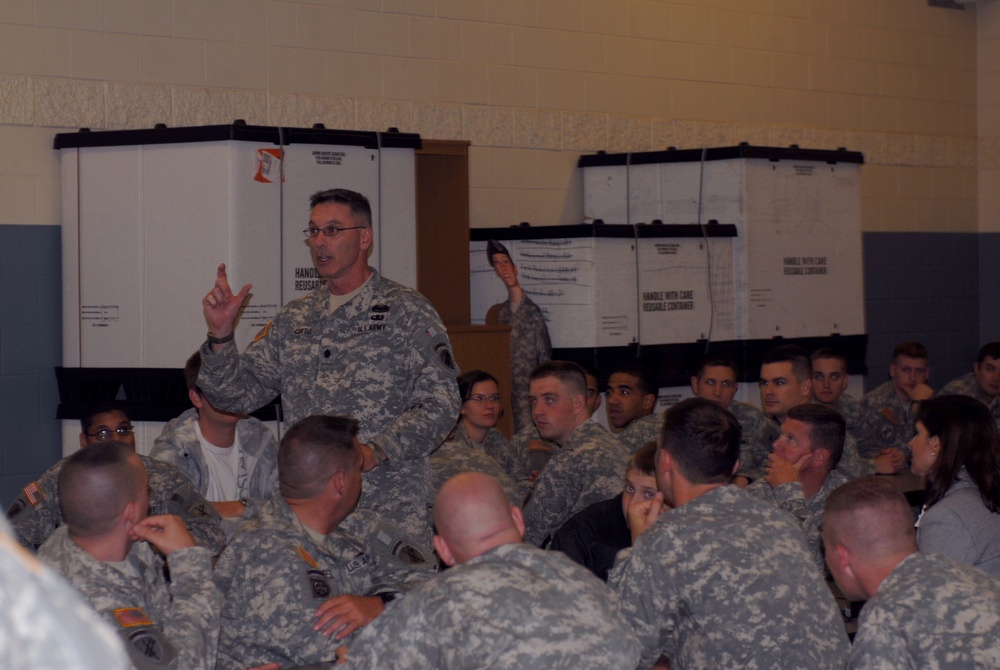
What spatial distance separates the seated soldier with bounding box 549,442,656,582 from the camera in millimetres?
3607

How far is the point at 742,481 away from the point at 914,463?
811mm

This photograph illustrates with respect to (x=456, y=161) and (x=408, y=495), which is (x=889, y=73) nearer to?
(x=456, y=161)

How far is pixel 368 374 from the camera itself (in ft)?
11.8

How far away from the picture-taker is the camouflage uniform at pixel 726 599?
2465mm

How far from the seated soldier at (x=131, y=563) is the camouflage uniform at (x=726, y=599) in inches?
35.0

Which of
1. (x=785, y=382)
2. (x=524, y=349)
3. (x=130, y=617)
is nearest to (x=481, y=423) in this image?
(x=524, y=349)

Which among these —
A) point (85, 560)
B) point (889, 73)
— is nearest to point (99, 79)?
point (85, 560)

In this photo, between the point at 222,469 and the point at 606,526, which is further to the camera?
the point at 222,469

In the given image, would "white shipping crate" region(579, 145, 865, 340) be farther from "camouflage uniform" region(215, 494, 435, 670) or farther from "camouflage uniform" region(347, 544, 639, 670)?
"camouflage uniform" region(347, 544, 639, 670)

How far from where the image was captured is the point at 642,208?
7312 millimetres

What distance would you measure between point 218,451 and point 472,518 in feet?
8.35

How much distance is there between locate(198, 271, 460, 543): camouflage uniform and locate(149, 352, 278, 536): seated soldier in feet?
2.18

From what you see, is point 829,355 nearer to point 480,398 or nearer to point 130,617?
point 480,398

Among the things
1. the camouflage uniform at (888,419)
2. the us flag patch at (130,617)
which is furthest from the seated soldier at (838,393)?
the us flag patch at (130,617)
